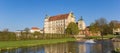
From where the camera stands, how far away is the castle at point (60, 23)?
517 feet

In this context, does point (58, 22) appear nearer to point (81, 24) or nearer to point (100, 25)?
point (81, 24)

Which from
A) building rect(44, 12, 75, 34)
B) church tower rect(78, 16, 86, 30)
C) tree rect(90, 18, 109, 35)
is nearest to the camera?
tree rect(90, 18, 109, 35)

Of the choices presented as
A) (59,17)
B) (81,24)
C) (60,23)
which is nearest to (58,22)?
(60,23)

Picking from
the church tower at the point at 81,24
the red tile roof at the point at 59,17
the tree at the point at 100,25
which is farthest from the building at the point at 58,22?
the tree at the point at 100,25

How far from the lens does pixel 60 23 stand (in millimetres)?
163875

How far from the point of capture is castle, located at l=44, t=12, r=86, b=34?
157500 millimetres

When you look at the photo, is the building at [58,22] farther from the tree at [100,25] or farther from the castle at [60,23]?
the tree at [100,25]

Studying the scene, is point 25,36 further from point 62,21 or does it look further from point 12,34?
point 62,21

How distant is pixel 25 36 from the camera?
7069 centimetres

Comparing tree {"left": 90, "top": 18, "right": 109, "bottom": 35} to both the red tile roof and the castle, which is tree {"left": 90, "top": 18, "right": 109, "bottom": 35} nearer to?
the castle

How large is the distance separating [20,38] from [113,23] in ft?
298

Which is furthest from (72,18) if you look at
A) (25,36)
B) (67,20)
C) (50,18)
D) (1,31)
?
(1,31)

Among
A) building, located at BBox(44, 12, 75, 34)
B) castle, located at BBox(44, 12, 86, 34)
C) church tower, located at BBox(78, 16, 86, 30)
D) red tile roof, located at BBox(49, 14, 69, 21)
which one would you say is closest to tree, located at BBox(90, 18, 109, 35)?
church tower, located at BBox(78, 16, 86, 30)

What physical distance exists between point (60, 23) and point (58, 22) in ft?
10.6
